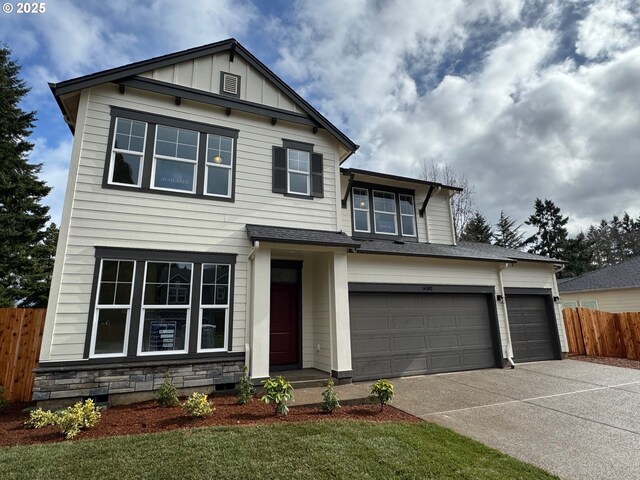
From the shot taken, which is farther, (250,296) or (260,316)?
(250,296)

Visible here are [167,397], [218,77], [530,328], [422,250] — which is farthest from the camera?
[530,328]

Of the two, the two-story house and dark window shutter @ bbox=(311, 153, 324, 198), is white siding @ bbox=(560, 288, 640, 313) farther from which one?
dark window shutter @ bbox=(311, 153, 324, 198)

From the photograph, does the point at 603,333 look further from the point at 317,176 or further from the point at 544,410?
the point at 317,176

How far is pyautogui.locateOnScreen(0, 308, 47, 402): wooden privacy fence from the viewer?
7201 millimetres

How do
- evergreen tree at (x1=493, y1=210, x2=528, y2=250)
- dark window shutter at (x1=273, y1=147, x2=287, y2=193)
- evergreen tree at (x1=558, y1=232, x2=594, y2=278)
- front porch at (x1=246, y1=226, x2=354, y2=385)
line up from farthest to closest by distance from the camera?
1. evergreen tree at (x1=493, y1=210, x2=528, y2=250)
2. evergreen tree at (x1=558, y1=232, x2=594, y2=278)
3. dark window shutter at (x1=273, y1=147, x2=287, y2=193)
4. front porch at (x1=246, y1=226, x2=354, y2=385)

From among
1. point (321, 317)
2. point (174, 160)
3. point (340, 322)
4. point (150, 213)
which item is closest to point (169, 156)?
point (174, 160)

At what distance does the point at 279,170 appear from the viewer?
8914 millimetres

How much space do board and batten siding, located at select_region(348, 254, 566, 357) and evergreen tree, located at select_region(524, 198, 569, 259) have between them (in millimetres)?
27581

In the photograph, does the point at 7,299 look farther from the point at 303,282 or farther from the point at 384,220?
the point at 384,220

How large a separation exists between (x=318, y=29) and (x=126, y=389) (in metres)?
10.7

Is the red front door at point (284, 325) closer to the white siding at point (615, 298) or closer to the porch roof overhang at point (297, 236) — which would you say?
the porch roof overhang at point (297, 236)

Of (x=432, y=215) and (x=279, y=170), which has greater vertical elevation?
(x=279, y=170)

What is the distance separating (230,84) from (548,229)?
125 ft

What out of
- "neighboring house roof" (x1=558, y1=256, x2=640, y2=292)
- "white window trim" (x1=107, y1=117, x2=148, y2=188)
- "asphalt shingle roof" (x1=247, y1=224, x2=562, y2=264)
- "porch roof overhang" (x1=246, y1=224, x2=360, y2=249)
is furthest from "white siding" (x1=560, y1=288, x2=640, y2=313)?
"white window trim" (x1=107, y1=117, x2=148, y2=188)
